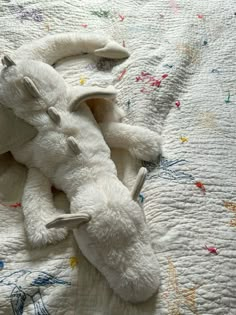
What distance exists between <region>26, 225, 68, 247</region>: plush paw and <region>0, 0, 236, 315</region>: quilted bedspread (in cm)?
2

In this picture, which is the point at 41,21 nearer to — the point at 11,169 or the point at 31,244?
the point at 11,169

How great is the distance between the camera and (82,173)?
0.83 m

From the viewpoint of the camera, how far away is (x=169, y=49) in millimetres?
1219

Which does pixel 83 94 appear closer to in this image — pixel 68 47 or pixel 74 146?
pixel 74 146

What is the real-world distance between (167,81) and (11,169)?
1.57 feet

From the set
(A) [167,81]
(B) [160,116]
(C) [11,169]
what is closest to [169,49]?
(A) [167,81]

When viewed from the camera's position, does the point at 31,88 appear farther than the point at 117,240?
Yes

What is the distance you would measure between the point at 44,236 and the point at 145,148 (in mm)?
301

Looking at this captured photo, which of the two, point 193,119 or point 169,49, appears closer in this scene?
point 193,119

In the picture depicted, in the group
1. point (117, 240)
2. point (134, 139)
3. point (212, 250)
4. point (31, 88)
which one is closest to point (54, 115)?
point (31, 88)

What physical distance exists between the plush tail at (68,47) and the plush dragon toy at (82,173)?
0.08 ft

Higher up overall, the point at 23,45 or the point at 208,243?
the point at 23,45

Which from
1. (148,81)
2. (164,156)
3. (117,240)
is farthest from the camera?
(148,81)

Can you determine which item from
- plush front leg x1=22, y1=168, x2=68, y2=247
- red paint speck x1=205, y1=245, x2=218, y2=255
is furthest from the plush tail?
red paint speck x1=205, y1=245, x2=218, y2=255
